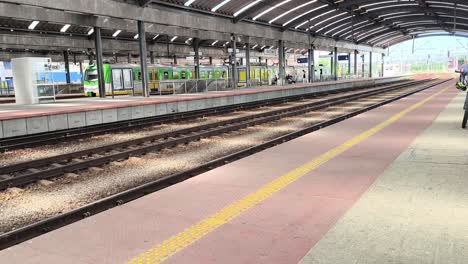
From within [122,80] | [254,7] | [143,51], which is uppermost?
[254,7]

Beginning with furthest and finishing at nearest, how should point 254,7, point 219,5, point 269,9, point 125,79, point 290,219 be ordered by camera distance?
1. point 269,9
2. point 254,7
3. point 125,79
4. point 219,5
5. point 290,219

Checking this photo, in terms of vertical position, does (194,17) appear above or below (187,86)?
above

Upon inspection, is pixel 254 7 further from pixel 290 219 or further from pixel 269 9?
pixel 290 219

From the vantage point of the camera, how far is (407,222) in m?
4.09

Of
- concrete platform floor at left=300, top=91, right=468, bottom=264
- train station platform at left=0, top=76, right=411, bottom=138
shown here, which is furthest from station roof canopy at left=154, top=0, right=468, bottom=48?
concrete platform floor at left=300, top=91, right=468, bottom=264

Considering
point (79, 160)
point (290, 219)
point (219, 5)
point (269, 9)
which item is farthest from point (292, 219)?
point (269, 9)

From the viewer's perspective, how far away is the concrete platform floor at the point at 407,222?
3.34m

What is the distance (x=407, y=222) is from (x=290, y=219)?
1.17m

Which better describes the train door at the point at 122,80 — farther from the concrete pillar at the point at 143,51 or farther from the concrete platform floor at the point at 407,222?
the concrete platform floor at the point at 407,222

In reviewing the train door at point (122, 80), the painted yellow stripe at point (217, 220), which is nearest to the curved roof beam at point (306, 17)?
the train door at point (122, 80)

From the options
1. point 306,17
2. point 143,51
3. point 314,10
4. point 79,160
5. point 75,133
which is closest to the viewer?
point 79,160

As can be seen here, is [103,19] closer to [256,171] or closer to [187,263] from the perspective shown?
[256,171]

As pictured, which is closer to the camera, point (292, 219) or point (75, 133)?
point (292, 219)

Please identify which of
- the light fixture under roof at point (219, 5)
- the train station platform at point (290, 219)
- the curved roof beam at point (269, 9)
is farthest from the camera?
the curved roof beam at point (269, 9)
